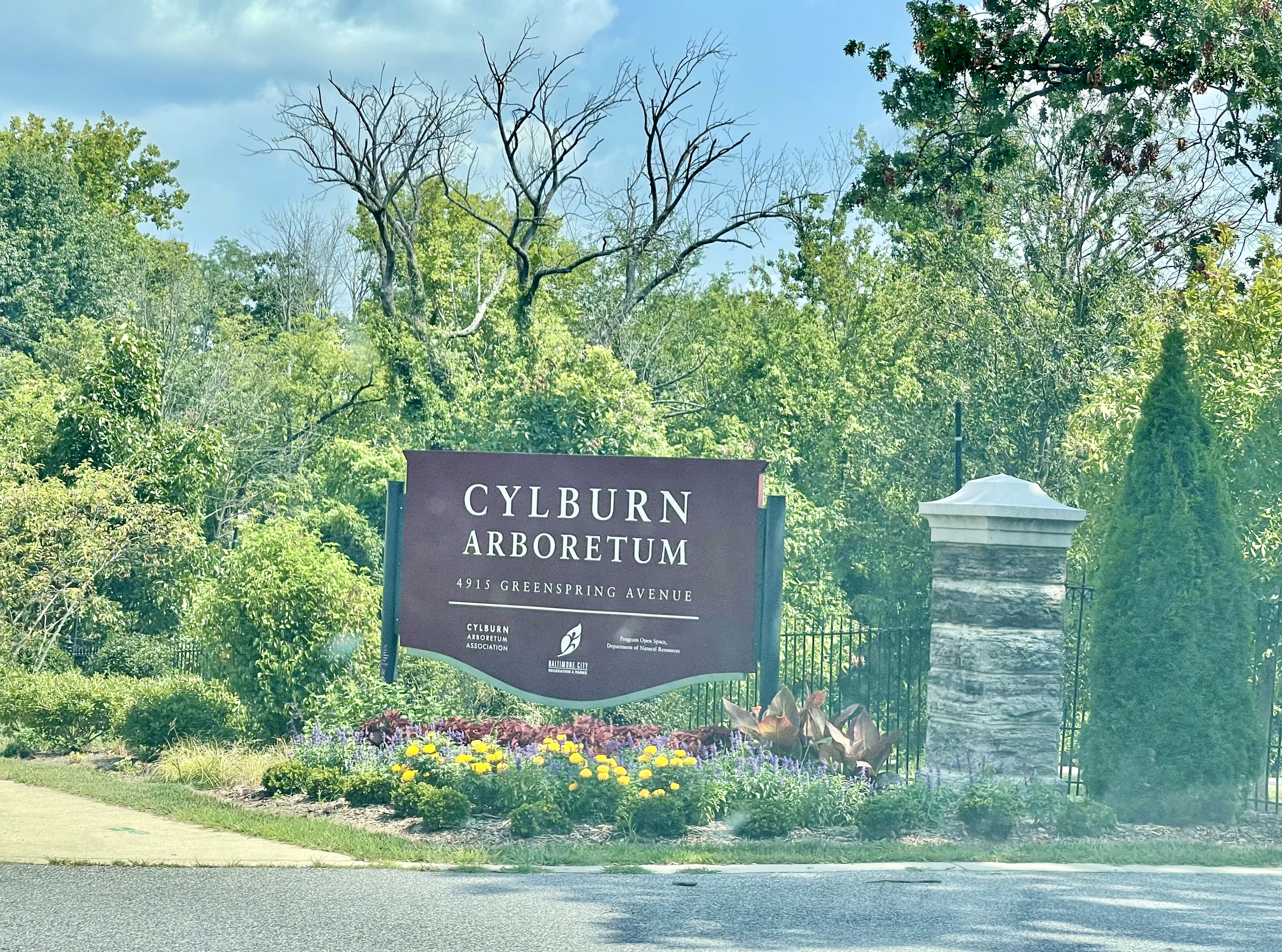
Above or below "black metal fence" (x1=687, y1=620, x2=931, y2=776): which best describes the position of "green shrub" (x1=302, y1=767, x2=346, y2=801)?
below

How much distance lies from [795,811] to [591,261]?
34.6m

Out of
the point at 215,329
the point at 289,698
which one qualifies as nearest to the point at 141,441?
the point at 289,698

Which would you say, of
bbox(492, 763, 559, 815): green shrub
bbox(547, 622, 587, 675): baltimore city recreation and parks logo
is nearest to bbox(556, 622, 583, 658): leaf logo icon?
bbox(547, 622, 587, 675): baltimore city recreation and parks logo

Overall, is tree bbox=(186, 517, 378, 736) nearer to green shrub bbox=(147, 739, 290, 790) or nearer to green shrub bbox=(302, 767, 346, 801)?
green shrub bbox=(147, 739, 290, 790)

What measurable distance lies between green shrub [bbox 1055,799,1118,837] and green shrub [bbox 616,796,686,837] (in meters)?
3.23

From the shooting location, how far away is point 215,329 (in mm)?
49094

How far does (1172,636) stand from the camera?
38.9 feet

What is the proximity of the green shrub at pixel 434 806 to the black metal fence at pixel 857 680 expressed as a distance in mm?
3265

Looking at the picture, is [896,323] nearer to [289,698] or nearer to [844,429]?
[844,429]

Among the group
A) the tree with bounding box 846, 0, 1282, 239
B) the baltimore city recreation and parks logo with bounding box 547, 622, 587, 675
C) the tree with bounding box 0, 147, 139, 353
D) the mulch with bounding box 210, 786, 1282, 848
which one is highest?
the tree with bounding box 0, 147, 139, 353

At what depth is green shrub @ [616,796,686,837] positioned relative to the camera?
10930 millimetres

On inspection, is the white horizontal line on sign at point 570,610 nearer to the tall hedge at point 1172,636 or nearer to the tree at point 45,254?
the tall hedge at point 1172,636

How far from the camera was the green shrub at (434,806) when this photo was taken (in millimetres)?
11055

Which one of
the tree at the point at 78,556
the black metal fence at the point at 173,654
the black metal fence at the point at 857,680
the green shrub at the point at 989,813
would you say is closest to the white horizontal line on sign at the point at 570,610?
the black metal fence at the point at 857,680
